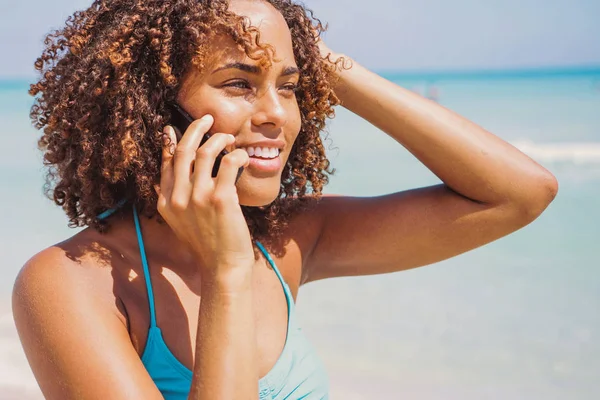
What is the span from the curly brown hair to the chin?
0.26 meters

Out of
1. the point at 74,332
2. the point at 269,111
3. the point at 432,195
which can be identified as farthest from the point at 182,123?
the point at 432,195

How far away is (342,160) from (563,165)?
3.63 meters

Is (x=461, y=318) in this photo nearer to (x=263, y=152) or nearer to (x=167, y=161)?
(x=263, y=152)

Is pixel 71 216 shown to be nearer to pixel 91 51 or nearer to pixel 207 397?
pixel 91 51

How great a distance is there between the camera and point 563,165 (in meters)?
12.1

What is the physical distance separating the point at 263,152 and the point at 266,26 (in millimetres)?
369

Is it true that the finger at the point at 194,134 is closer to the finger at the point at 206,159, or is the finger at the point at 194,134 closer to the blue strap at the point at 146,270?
the finger at the point at 206,159

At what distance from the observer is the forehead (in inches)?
84.4

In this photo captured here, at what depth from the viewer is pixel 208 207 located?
192 centimetres

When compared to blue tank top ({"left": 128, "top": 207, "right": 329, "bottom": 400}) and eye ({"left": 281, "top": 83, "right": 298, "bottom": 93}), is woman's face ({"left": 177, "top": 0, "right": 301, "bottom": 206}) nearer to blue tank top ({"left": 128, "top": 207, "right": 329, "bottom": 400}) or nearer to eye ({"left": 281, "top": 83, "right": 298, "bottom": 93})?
eye ({"left": 281, "top": 83, "right": 298, "bottom": 93})

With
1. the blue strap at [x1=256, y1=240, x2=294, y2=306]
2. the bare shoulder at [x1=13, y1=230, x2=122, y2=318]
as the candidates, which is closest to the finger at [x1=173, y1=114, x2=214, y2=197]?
the bare shoulder at [x1=13, y1=230, x2=122, y2=318]

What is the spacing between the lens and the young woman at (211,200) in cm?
190

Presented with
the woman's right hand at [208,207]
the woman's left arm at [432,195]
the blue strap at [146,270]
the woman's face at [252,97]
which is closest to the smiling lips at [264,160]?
the woman's face at [252,97]

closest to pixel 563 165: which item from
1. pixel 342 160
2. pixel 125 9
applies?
pixel 342 160
